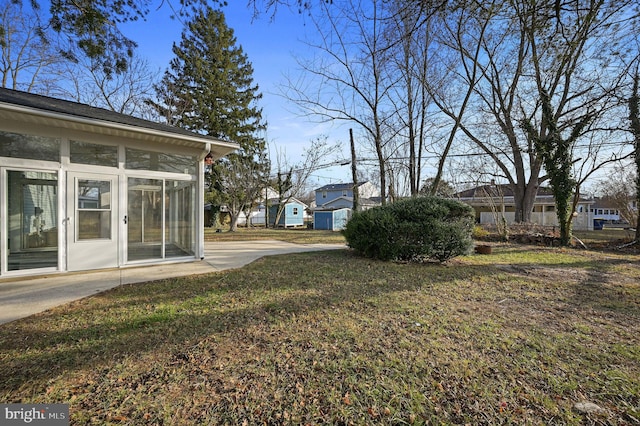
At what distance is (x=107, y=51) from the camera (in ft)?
14.6

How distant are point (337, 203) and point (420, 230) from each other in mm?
25234

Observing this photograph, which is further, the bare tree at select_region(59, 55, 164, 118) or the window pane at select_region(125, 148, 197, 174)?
the bare tree at select_region(59, 55, 164, 118)

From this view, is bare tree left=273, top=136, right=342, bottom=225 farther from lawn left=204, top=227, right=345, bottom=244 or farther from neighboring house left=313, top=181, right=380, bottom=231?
lawn left=204, top=227, right=345, bottom=244

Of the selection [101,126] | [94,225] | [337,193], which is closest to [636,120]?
[101,126]

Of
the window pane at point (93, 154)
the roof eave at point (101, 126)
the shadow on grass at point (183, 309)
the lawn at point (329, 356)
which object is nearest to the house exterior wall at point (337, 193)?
the roof eave at point (101, 126)

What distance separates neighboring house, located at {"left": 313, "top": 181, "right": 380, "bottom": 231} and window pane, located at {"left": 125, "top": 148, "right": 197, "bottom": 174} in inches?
170

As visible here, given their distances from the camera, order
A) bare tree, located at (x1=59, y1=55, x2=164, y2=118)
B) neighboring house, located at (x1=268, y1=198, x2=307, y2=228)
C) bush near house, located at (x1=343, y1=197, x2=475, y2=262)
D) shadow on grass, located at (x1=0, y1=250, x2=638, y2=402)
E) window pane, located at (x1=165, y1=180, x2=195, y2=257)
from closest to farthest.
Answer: shadow on grass, located at (x1=0, y1=250, x2=638, y2=402) → window pane, located at (x1=165, y1=180, x2=195, y2=257) → bush near house, located at (x1=343, y1=197, x2=475, y2=262) → bare tree, located at (x1=59, y1=55, x2=164, y2=118) → neighboring house, located at (x1=268, y1=198, x2=307, y2=228)

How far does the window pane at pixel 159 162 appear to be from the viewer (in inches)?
225

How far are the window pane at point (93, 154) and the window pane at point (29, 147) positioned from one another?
231mm

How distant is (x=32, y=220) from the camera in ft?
16.8

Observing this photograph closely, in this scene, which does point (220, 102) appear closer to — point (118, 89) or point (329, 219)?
point (118, 89)

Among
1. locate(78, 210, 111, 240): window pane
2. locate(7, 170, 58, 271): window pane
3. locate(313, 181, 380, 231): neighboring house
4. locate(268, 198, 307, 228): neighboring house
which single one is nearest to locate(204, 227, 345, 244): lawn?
locate(313, 181, 380, 231): neighboring house

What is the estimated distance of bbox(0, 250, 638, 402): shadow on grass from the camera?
2365 millimetres

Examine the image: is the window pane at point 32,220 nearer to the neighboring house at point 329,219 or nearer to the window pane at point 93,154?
the window pane at point 93,154
